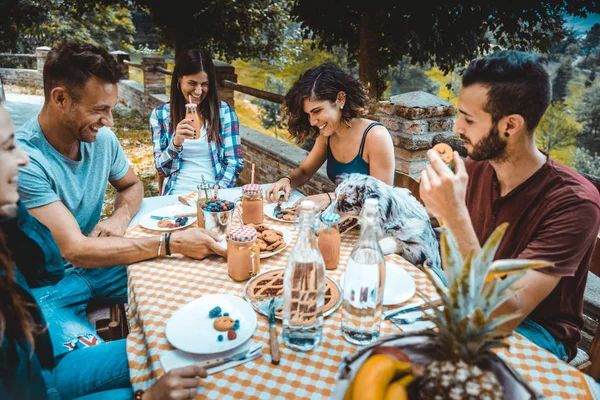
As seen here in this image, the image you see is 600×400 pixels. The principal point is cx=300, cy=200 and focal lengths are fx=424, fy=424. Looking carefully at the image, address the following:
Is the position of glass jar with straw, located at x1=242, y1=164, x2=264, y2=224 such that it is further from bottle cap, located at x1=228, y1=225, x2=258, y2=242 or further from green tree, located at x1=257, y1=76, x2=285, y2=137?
green tree, located at x1=257, y1=76, x2=285, y2=137

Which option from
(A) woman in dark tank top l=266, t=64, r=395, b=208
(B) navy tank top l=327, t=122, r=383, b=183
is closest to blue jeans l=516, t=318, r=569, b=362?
(A) woman in dark tank top l=266, t=64, r=395, b=208

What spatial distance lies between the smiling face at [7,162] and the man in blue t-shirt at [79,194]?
0.68 m

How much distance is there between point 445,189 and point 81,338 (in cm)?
154

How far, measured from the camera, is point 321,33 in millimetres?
6184

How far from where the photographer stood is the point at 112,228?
203cm

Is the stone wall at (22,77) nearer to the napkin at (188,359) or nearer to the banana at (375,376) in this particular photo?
the napkin at (188,359)

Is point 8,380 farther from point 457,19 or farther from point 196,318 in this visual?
point 457,19

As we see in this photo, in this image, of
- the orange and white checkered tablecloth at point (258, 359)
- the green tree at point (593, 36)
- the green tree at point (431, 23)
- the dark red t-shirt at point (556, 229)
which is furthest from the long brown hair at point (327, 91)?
the green tree at point (593, 36)

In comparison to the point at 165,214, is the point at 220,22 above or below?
above

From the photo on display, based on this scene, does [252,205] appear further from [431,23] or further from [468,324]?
[431,23]

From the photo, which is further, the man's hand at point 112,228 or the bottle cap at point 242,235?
the man's hand at point 112,228

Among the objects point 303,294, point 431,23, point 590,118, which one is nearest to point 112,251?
point 303,294

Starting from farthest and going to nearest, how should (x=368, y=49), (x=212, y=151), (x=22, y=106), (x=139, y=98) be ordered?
(x=22, y=106) < (x=139, y=98) < (x=368, y=49) < (x=212, y=151)

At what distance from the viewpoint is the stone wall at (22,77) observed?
44.4 ft
